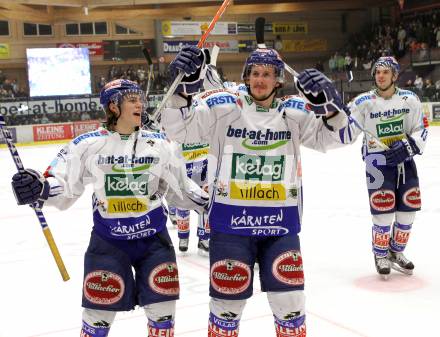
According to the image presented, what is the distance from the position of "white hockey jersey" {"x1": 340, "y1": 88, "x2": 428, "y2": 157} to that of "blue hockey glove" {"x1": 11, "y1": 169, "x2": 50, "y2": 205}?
280cm

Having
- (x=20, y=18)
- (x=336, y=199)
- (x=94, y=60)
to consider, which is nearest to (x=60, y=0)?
(x=20, y=18)

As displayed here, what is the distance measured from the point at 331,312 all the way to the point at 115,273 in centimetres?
180

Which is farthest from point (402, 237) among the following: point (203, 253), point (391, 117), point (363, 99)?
point (203, 253)

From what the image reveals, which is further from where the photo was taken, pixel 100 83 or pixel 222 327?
pixel 100 83

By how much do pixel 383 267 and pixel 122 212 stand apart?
102 inches

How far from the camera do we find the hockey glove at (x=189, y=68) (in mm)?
2750

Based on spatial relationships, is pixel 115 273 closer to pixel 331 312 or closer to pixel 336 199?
pixel 331 312

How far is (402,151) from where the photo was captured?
15.0 feet

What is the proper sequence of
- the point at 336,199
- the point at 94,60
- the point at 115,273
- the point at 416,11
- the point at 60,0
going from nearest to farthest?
the point at 115,273, the point at 336,199, the point at 60,0, the point at 94,60, the point at 416,11

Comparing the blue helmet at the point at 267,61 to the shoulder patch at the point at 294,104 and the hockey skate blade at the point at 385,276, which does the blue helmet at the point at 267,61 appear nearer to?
the shoulder patch at the point at 294,104

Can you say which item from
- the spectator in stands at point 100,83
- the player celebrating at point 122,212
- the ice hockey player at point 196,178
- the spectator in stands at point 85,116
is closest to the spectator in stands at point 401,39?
the spectator in stands at point 100,83

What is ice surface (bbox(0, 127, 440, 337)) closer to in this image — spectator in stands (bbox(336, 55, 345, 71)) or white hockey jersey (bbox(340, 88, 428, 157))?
white hockey jersey (bbox(340, 88, 428, 157))

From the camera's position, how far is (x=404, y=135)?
4.78 metres

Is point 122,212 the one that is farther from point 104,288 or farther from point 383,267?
point 383,267
